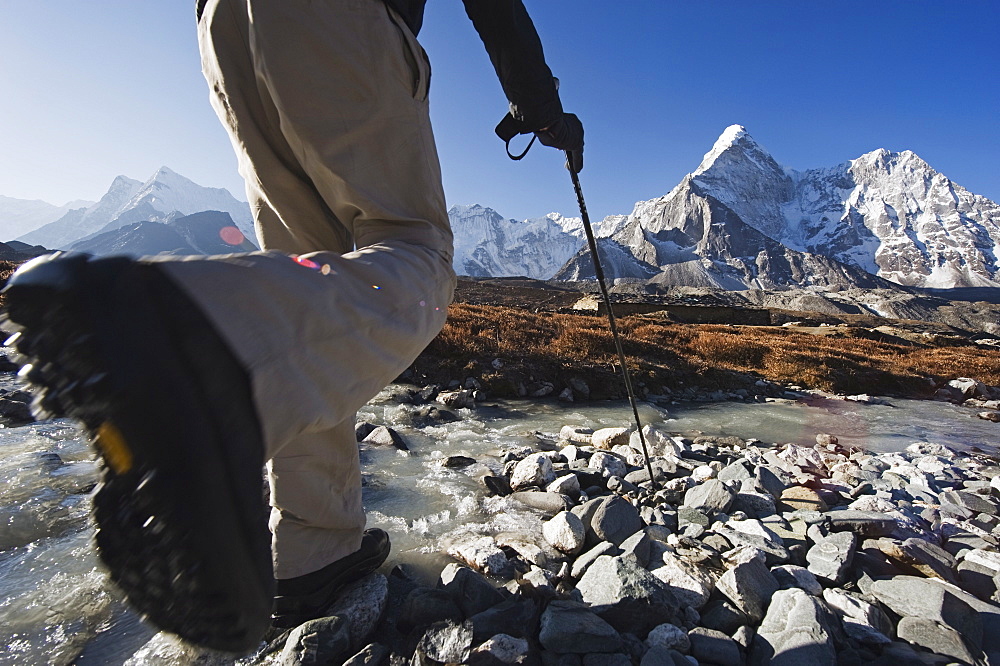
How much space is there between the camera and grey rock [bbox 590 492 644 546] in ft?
7.91

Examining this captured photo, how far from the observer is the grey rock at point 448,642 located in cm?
148

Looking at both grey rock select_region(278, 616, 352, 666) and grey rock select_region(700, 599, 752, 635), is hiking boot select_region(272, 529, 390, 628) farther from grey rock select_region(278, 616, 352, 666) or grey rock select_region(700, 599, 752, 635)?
grey rock select_region(700, 599, 752, 635)

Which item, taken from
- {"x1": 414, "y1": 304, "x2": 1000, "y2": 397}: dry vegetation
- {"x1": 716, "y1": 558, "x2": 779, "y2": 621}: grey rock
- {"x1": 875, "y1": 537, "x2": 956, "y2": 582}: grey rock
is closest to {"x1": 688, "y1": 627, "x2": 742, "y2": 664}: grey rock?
{"x1": 716, "y1": 558, "x2": 779, "y2": 621}: grey rock

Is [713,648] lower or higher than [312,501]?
lower

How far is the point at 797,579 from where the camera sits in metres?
1.97

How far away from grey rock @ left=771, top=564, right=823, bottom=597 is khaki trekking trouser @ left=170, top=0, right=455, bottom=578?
5.94 ft

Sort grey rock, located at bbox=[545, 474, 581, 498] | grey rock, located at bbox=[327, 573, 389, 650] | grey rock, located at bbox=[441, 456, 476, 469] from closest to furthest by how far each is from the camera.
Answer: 1. grey rock, located at bbox=[327, 573, 389, 650]
2. grey rock, located at bbox=[545, 474, 581, 498]
3. grey rock, located at bbox=[441, 456, 476, 469]

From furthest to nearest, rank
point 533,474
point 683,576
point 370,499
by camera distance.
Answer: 1. point 533,474
2. point 370,499
3. point 683,576

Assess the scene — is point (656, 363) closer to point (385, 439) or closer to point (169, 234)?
point (385, 439)

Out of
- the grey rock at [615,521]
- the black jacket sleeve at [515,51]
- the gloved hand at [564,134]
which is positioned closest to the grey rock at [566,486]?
the grey rock at [615,521]

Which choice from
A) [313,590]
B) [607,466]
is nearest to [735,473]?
[607,466]

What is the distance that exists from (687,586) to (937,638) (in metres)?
0.83

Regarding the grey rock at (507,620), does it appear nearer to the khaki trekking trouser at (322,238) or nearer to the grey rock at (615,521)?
the khaki trekking trouser at (322,238)

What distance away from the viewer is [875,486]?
3564 millimetres
